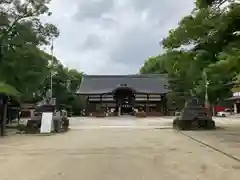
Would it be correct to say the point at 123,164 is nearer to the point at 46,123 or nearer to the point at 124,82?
the point at 46,123

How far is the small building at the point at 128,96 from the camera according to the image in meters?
73.0

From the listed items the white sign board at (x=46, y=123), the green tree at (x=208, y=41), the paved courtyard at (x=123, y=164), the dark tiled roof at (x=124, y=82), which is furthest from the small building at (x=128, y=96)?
the paved courtyard at (x=123, y=164)

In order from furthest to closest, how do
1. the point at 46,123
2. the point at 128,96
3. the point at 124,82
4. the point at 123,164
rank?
the point at 124,82
the point at 128,96
the point at 46,123
the point at 123,164

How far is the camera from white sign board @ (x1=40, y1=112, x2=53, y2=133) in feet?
95.5

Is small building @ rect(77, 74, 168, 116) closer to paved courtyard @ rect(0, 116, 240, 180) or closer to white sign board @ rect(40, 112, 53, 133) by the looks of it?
white sign board @ rect(40, 112, 53, 133)

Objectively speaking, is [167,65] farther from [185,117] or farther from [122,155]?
[122,155]

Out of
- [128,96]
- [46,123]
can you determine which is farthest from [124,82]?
[46,123]

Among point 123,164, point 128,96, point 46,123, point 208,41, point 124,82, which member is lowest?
point 123,164

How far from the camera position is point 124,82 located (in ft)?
256

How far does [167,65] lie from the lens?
2961cm

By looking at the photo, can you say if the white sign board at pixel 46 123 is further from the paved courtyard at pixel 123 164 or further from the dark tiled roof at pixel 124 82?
the dark tiled roof at pixel 124 82

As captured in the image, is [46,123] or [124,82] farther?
[124,82]

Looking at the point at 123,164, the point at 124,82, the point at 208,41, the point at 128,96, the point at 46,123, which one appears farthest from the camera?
the point at 124,82

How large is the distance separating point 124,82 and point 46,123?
49074 mm
